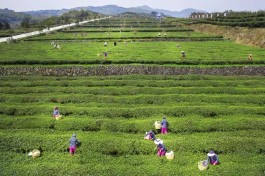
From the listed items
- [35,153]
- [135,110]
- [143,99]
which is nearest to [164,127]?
[135,110]

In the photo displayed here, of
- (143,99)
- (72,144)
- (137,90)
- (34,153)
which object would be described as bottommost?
(34,153)

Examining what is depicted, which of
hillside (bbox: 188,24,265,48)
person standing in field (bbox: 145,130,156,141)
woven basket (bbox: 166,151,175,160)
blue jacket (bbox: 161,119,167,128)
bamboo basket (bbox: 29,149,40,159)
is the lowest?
woven basket (bbox: 166,151,175,160)

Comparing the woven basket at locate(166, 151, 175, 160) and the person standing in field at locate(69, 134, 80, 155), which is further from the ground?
the person standing in field at locate(69, 134, 80, 155)

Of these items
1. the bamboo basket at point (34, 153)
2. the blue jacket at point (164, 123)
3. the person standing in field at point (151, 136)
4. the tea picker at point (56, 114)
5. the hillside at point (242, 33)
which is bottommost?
the bamboo basket at point (34, 153)

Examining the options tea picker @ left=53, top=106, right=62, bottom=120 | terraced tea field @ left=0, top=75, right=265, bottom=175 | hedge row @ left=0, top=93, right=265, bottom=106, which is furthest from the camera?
hedge row @ left=0, top=93, right=265, bottom=106

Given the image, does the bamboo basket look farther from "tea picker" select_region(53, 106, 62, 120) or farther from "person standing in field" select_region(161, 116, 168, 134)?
"person standing in field" select_region(161, 116, 168, 134)

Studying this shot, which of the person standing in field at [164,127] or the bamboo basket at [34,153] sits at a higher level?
the person standing in field at [164,127]

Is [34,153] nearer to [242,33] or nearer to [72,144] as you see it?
[72,144]

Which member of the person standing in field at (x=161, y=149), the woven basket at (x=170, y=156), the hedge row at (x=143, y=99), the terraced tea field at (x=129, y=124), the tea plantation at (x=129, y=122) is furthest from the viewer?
the hedge row at (x=143, y=99)

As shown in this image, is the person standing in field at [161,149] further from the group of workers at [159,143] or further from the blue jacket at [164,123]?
the blue jacket at [164,123]

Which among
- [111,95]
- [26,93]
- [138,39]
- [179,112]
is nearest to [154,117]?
[179,112]

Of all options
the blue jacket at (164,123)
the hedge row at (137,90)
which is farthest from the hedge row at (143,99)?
the blue jacket at (164,123)

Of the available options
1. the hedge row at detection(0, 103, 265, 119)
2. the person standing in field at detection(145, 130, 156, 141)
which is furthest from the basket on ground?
the person standing in field at detection(145, 130, 156, 141)

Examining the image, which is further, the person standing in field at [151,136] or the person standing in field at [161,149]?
the person standing in field at [151,136]
